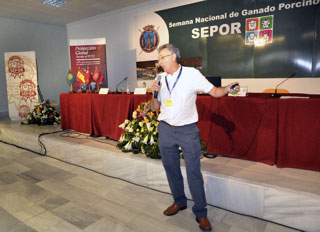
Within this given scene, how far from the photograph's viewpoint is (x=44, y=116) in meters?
5.23

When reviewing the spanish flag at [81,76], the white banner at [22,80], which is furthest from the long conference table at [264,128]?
the white banner at [22,80]

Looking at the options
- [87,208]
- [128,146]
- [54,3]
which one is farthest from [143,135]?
[54,3]

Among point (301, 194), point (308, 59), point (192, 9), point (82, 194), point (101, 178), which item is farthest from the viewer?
point (192, 9)

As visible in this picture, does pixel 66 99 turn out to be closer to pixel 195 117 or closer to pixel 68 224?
pixel 68 224

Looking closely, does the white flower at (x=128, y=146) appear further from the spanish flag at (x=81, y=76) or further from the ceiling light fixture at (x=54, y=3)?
the ceiling light fixture at (x=54, y=3)

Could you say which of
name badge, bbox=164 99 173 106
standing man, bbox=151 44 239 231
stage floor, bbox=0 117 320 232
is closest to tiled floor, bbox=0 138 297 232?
stage floor, bbox=0 117 320 232

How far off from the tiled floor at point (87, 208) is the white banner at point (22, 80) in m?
3.35

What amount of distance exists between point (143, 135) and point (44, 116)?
11.2 ft

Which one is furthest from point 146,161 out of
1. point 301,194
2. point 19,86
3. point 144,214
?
point 19,86

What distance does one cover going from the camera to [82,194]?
2484 mm

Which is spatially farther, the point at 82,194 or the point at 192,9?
the point at 192,9

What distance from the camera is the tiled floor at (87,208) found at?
187 cm

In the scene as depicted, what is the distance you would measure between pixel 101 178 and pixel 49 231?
3.52 ft

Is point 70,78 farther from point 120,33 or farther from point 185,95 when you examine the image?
point 185,95
